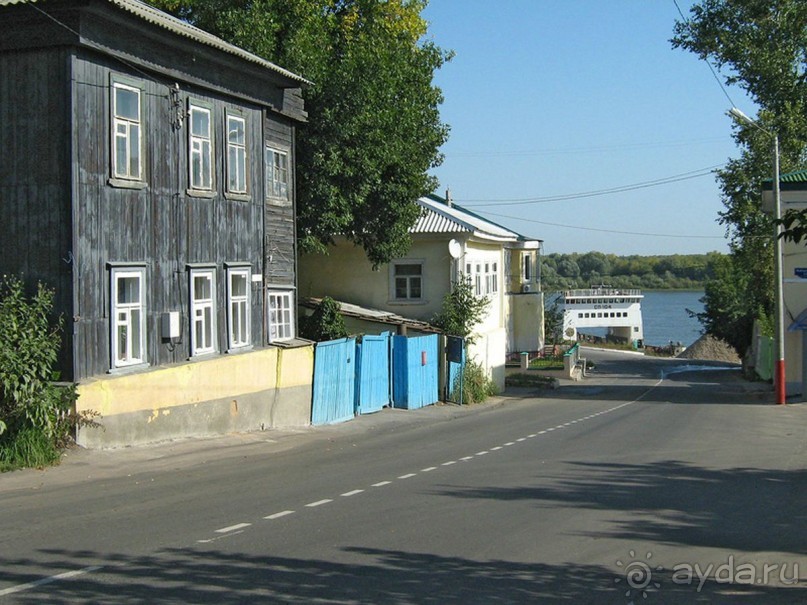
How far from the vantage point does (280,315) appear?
23.7m

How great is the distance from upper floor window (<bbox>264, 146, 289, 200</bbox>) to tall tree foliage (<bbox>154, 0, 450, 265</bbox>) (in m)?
2.92

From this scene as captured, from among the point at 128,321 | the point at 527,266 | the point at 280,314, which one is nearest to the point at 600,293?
the point at 527,266

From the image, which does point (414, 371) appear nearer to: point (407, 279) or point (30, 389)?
point (407, 279)

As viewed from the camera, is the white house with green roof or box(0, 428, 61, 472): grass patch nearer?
box(0, 428, 61, 472): grass patch

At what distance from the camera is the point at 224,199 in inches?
802

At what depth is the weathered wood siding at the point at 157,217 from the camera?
1587cm

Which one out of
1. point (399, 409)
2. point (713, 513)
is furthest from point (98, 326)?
point (399, 409)

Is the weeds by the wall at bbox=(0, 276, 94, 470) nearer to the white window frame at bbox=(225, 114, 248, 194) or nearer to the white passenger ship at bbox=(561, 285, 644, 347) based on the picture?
the white window frame at bbox=(225, 114, 248, 194)

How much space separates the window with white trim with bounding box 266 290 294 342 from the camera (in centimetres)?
2300

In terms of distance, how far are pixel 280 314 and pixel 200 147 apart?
18.4ft

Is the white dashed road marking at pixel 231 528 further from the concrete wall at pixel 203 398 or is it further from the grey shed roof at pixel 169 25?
the grey shed roof at pixel 169 25

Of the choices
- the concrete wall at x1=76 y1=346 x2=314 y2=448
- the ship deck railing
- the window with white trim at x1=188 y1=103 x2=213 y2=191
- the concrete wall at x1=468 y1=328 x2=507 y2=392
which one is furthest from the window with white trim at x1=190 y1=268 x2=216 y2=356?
the ship deck railing

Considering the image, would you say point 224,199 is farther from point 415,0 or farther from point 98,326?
point 415,0

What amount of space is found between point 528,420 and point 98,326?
12917mm
